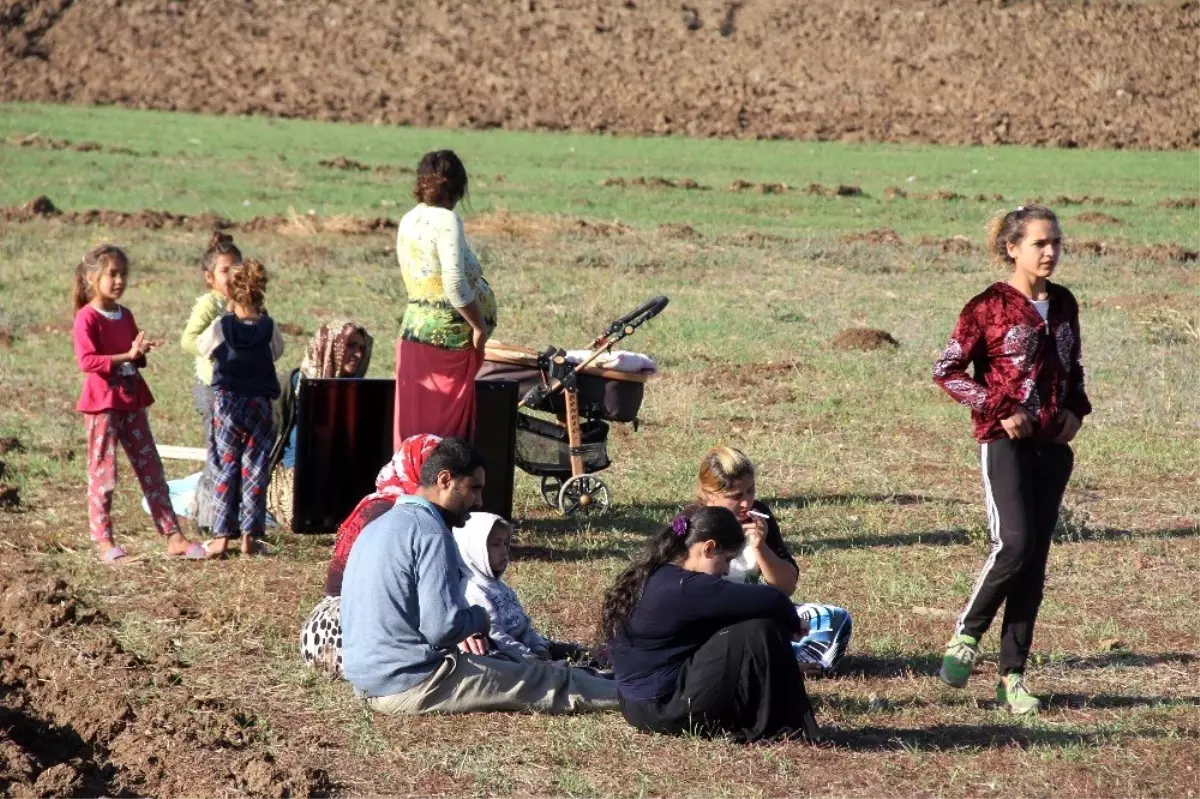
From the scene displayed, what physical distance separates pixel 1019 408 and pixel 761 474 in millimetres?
4706

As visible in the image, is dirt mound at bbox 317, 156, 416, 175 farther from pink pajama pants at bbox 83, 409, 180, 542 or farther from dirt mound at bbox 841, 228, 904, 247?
pink pajama pants at bbox 83, 409, 180, 542

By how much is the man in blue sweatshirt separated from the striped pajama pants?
257 cm

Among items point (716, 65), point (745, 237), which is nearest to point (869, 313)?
point (745, 237)

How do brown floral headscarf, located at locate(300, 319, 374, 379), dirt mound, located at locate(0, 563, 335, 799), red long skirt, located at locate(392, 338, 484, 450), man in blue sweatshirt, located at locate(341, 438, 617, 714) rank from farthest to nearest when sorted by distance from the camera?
brown floral headscarf, located at locate(300, 319, 374, 379) < red long skirt, located at locate(392, 338, 484, 450) < man in blue sweatshirt, located at locate(341, 438, 617, 714) < dirt mound, located at locate(0, 563, 335, 799)

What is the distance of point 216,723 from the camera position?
648 centimetres

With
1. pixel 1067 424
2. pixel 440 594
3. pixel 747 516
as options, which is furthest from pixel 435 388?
pixel 1067 424

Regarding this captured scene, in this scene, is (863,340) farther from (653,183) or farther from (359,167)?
(359,167)

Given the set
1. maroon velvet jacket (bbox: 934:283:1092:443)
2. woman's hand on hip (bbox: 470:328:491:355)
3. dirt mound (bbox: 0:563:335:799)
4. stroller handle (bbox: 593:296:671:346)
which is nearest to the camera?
dirt mound (bbox: 0:563:335:799)

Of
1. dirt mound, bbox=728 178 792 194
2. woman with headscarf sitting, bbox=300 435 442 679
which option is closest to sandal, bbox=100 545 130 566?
woman with headscarf sitting, bbox=300 435 442 679

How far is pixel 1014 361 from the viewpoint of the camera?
6.55 metres

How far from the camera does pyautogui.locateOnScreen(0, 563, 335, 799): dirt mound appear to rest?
5852 mm

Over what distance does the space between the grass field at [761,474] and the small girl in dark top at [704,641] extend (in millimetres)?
123

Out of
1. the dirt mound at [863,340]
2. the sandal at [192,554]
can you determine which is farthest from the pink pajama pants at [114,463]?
the dirt mound at [863,340]

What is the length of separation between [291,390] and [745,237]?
1396cm
